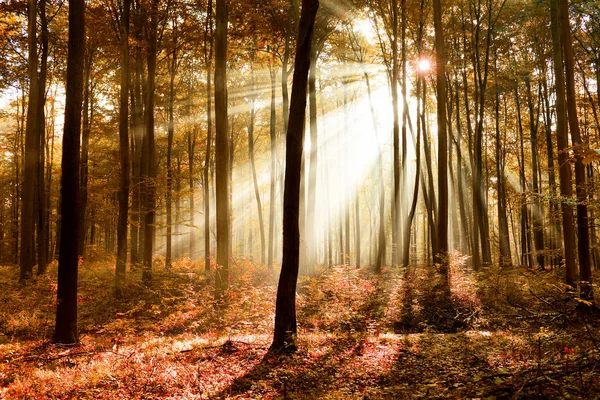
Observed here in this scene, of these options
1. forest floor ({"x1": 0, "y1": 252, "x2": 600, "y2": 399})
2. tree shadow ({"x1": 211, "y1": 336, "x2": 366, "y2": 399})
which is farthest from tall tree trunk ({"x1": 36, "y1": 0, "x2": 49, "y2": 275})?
tree shadow ({"x1": 211, "y1": 336, "x2": 366, "y2": 399})

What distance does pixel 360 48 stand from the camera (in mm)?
19906

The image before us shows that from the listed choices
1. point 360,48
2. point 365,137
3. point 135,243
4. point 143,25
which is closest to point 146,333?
point 135,243

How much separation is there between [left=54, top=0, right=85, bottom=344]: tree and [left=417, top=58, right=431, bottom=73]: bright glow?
13618 millimetres

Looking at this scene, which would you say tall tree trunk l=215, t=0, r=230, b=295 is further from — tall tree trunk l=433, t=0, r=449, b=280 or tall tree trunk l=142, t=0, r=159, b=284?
tall tree trunk l=433, t=0, r=449, b=280

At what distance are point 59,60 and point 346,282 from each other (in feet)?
58.2

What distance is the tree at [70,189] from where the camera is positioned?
7305mm

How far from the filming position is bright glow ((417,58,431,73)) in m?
16.6

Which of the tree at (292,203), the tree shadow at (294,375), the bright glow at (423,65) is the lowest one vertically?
the tree shadow at (294,375)

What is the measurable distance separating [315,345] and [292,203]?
2946mm

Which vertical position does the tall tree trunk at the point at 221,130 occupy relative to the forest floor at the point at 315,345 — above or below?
above

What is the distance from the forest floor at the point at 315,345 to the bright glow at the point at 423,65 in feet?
31.4

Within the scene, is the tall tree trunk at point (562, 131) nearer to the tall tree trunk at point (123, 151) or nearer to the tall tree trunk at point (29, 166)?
the tall tree trunk at point (123, 151)

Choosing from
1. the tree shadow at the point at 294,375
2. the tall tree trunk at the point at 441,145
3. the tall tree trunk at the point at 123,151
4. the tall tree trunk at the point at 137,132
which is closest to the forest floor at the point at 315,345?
the tree shadow at the point at 294,375

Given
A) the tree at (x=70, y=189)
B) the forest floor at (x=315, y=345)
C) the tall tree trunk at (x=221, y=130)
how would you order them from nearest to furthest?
the forest floor at (x=315, y=345), the tree at (x=70, y=189), the tall tree trunk at (x=221, y=130)
